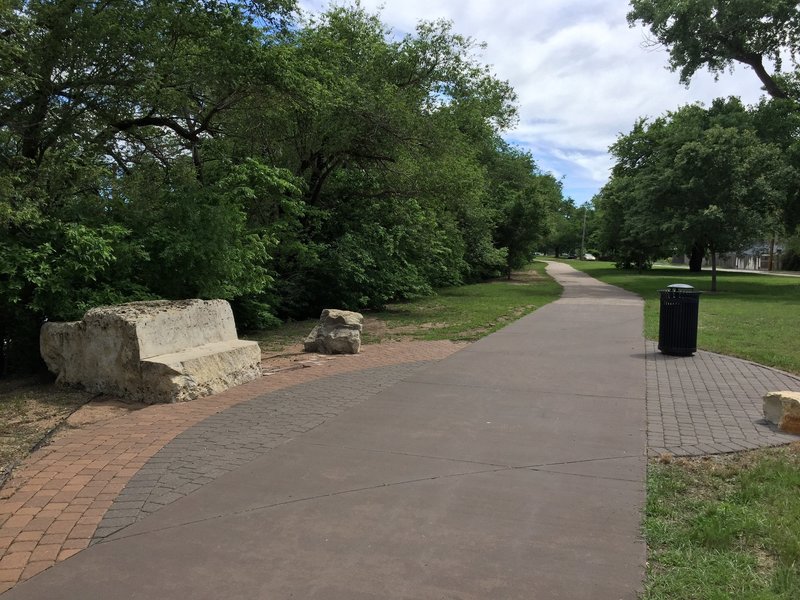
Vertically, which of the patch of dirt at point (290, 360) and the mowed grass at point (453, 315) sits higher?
the mowed grass at point (453, 315)

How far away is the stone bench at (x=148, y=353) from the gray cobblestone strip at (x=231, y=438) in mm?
800

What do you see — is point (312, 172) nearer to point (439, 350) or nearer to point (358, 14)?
point (358, 14)

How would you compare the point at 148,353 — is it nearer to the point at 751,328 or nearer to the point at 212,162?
the point at 212,162

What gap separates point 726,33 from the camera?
87.9 feet

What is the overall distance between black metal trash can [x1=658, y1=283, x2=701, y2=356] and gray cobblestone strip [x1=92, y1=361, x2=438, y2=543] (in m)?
4.49

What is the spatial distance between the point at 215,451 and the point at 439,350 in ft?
18.7

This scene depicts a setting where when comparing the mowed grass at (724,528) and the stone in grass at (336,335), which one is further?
the stone in grass at (336,335)

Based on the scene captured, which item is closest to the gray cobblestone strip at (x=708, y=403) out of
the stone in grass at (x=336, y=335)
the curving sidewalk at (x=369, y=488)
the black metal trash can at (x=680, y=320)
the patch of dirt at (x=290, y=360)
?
the curving sidewalk at (x=369, y=488)

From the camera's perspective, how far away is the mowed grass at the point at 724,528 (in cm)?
296

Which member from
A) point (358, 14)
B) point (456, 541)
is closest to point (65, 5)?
point (456, 541)

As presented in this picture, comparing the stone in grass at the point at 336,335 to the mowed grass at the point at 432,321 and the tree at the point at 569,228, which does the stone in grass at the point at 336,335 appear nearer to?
the mowed grass at the point at 432,321

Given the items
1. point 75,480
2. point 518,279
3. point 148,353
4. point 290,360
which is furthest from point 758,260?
point 75,480

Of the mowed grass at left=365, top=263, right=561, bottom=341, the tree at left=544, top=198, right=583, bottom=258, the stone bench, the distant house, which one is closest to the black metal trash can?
the mowed grass at left=365, top=263, right=561, bottom=341

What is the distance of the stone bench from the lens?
6770mm
